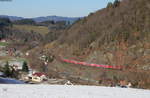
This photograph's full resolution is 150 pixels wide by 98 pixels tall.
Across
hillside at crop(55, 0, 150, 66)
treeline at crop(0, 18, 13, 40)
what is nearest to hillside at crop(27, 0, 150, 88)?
hillside at crop(55, 0, 150, 66)

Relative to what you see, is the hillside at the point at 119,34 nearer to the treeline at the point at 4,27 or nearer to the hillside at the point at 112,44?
the hillside at the point at 112,44

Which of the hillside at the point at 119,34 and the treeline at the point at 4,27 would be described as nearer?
the hillside at the point at 119,34

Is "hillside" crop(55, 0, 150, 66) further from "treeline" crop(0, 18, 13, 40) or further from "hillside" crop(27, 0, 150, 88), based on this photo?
"treeline" crop(0, 18, 13, 40)

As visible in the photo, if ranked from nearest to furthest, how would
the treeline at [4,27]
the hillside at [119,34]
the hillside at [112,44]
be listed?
the hillside at [112,44] < the hillside at [119,34] < the treeline at [4,27]

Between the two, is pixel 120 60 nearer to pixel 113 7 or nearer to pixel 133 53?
pixel 133 53

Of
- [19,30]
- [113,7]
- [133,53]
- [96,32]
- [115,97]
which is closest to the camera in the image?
[115,97]

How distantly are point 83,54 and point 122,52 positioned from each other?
1032 cm

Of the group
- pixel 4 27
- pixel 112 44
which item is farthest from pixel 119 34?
pixel 4 27

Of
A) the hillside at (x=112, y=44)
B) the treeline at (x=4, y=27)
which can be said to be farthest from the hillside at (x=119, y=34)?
the treeline at (x=4, y=27)

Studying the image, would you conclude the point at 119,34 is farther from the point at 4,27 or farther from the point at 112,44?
the point at 4,27

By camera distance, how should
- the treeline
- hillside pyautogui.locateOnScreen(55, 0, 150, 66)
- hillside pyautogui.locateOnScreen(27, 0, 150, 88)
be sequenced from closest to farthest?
hillside pyautogui.locateOnScreen(27, 0, 150, 88) → hillside pyautogui.locateOnScreen(55, 0, 150, 66) → the treeline

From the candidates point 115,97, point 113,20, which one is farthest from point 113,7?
point 115,97

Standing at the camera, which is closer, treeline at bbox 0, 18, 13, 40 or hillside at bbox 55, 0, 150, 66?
hillside at bbox 55, 0, 150, 66

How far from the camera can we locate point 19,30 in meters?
177
